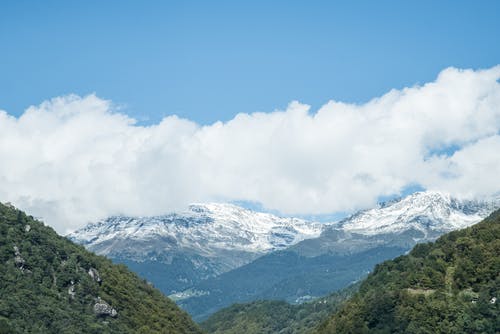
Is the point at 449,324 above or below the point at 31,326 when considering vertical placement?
below

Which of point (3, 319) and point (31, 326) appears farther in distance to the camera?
point (31, 326)

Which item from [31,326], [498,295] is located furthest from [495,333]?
[31,326]

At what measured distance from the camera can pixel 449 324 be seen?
19650 centimetres

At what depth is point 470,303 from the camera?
19862 centimetres

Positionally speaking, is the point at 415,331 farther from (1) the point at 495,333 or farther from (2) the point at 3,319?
(2) the point at 3,319

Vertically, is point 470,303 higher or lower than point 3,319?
lower

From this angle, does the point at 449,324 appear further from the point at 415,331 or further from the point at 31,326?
the point at 31,326

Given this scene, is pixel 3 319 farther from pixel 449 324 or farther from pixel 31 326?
pixel 449 324

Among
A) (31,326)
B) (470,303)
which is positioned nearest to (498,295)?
(470,303)

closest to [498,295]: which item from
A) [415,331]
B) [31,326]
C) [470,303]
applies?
[470,303]

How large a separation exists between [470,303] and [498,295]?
25.2 ft

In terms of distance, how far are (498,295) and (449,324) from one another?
590 inches

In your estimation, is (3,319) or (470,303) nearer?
(3,319)

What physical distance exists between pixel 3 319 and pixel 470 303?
121801 millimetres
